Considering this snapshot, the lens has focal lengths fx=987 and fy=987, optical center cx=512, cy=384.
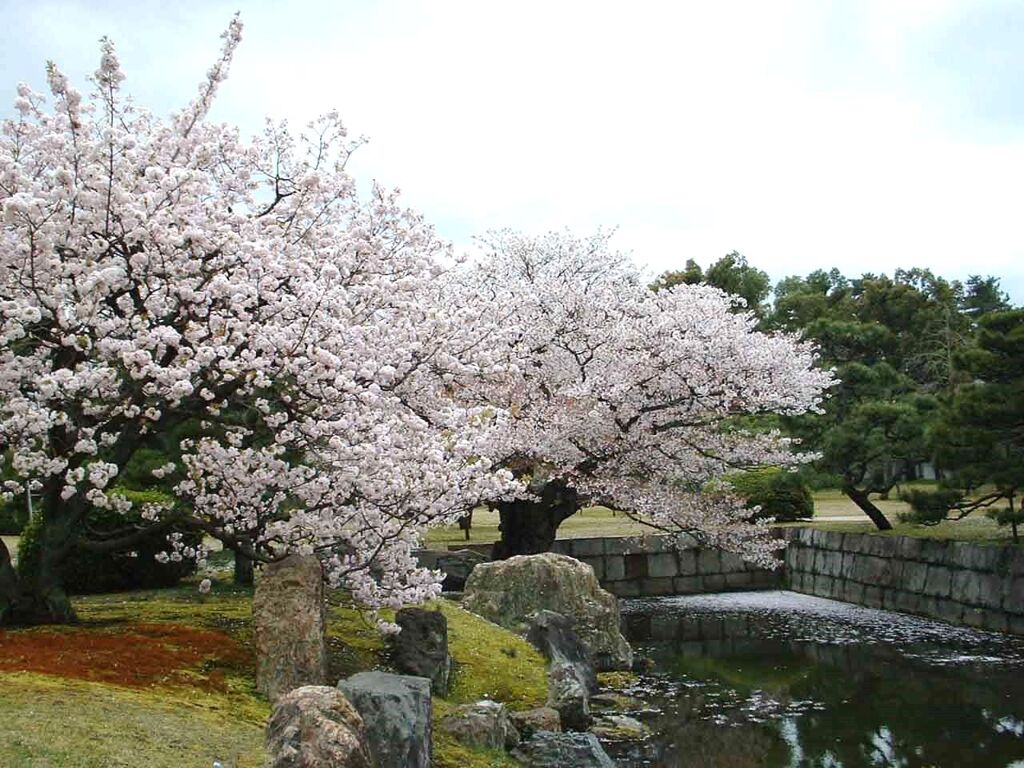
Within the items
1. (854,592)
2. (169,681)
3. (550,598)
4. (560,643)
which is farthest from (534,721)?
(854,592)

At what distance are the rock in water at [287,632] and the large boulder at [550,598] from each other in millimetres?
5706

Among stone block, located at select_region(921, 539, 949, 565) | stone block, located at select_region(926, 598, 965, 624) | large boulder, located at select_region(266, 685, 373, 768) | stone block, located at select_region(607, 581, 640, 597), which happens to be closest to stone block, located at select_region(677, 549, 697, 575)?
stone block, located at select_region(607, 581, 640, 597)

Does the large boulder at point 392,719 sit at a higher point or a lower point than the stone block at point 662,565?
higher

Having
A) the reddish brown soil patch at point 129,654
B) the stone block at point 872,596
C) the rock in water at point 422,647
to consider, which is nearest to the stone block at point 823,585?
the stone block at point 872,596

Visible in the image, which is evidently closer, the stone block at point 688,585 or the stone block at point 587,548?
the stone block at point 587,548

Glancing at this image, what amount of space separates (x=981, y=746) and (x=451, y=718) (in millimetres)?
5963

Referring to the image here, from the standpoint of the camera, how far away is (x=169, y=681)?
805cm

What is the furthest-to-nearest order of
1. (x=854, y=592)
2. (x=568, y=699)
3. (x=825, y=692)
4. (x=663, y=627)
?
1. (x=854, y=592)
2. (x=663, y=627)
3. (x=825, y=692)
4. (x=568, y=699)

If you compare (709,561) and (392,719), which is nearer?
(392,719)

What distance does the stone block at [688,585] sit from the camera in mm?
23891

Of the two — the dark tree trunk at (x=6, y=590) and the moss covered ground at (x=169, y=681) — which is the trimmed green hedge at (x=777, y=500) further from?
the dark tree trunk at (x=6, y=590)

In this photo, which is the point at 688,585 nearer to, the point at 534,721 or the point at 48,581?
the point at 534,721

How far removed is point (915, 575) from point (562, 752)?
12807 mm

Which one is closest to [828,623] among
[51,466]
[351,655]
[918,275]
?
[351,655]
